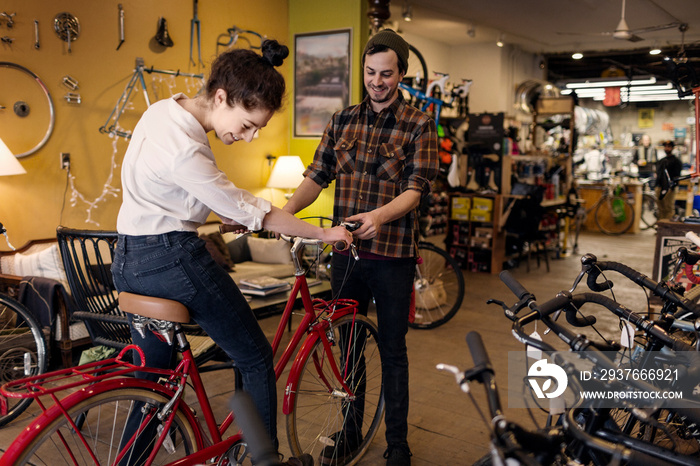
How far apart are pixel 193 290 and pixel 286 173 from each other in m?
3.86

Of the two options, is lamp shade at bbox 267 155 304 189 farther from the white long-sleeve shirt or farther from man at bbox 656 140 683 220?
Result: the white long-sleeve shirt

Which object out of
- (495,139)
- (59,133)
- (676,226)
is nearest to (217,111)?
(59,133)

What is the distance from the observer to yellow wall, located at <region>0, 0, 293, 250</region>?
3.83m

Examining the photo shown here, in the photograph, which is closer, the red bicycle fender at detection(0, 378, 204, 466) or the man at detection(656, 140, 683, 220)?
the red bicycle fender at detection(0, 378, 204, 466)

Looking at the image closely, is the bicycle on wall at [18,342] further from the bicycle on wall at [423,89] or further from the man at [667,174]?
the man at [667,174]

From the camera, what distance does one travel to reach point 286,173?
5457mm

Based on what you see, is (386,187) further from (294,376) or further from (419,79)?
(419,79)

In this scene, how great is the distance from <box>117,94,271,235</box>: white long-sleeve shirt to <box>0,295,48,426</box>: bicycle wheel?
173 cm

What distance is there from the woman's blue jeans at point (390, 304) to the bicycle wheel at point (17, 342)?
1678mm

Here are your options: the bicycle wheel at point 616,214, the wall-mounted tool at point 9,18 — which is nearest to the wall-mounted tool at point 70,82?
the wall-mounted tool at point 9,18

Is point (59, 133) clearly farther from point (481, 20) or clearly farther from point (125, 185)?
point (481, 20)

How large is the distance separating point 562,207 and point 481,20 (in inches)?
106

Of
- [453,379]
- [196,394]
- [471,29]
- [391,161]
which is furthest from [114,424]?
[471,29]

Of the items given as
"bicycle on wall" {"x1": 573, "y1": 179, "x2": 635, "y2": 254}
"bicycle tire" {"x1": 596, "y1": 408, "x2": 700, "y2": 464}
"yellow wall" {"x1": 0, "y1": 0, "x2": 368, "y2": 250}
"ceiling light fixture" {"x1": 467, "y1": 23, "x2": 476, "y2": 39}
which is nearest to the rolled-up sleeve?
"bicycle tire" {"x1": 596, "y1": 408, "x2": 700, "y2": 464}
